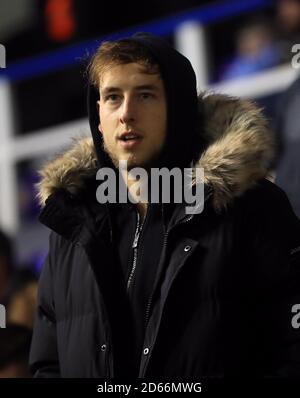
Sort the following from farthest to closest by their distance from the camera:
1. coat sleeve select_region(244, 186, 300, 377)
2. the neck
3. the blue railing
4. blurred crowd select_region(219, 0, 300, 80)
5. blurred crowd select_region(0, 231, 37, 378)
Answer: the blue railing, blurred crowd select_region(219, 0, 300, 80), blurred crowd select_region(0, 231, 37, 378), the neck, coat sleeve select_region(244, 186, 300, 377)

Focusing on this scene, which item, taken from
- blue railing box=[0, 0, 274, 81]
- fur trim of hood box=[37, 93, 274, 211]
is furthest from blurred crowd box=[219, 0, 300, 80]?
fur trim of hood box=[37, 93, 274, 211]

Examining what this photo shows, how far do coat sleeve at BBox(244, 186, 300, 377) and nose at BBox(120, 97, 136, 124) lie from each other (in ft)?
1.49

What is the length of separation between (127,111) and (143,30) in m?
3.71

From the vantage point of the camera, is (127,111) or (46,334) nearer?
(127,111)

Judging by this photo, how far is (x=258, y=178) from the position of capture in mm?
3482

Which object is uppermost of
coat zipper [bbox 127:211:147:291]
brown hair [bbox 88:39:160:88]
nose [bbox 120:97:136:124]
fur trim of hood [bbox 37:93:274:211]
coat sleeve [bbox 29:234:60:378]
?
brown hair [bbox 88:39:160:88]

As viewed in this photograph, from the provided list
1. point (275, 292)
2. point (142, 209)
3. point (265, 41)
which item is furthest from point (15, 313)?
point (265, 41)

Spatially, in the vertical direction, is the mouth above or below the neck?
above

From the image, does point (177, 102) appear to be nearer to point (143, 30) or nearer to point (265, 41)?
point (265, 41)

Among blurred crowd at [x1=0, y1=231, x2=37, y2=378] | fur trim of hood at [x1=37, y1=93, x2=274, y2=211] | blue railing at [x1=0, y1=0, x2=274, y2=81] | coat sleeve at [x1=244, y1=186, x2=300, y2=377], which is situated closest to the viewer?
coat sleeve at [x1=244, y1=186, x2=300, y2=377]

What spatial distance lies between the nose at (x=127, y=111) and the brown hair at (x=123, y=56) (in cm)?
11

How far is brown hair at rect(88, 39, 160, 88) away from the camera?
3.53 metres

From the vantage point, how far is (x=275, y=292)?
3348 millimetres

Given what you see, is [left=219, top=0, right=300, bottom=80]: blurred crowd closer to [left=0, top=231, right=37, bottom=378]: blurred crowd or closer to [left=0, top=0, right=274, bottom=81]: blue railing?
[left=0, top=0, right=274, bottom=81]: blue railing
